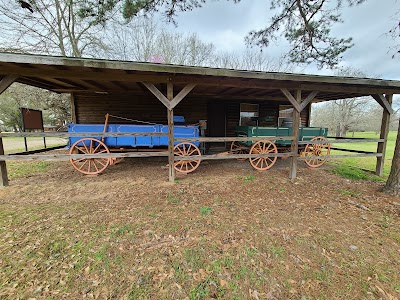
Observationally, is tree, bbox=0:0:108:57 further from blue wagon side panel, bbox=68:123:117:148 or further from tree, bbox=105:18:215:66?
blue wagon side panel, bbox=68:123:117:148

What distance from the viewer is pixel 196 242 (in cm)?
255

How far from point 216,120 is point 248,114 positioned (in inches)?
65.3

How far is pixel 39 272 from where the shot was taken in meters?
2.02

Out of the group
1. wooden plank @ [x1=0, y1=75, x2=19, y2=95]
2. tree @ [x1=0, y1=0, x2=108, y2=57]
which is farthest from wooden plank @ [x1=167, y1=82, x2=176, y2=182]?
tree @ [x1=0, y1=0, x2=108, y2=57]

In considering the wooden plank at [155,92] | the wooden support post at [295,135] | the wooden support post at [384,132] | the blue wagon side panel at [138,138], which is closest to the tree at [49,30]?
the blue wagon side panel at [138,138]

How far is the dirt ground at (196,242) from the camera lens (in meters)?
1.91

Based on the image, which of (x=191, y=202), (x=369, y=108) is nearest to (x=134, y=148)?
(x=191, y=202)

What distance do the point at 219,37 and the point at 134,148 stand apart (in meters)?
15.3

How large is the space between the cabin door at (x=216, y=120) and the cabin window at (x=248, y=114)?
0.92 meters

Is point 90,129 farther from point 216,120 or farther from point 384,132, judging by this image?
point 384,132

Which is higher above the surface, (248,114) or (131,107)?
(131,107)

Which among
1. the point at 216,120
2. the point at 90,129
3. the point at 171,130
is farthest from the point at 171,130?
the point at 216,120

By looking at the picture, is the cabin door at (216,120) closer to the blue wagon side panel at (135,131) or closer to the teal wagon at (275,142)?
the teal wagon at (275,142)

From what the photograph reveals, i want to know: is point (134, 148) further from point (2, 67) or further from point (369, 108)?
point (369, 108)
